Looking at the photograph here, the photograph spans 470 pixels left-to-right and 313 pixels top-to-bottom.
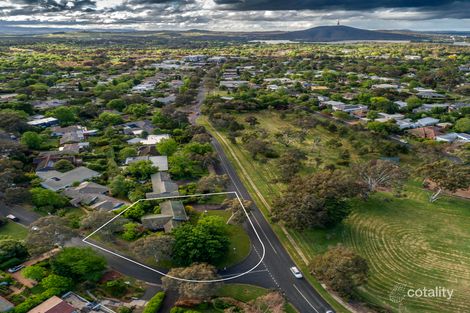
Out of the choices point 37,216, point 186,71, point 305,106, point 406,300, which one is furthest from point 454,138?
point 186,71

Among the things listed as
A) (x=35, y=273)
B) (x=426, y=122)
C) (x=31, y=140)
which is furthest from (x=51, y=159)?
(x=426, y=122)

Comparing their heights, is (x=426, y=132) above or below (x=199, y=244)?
below

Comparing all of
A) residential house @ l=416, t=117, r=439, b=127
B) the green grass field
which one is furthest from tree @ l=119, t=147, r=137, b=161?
residential house @ l=416, t=117, r=439, b=127

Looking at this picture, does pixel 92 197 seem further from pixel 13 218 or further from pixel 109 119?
pixel 109 119

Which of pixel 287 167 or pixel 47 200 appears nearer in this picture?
pixel 47 200

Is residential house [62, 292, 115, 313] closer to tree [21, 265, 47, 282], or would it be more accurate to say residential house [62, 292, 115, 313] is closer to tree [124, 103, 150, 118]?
tree [21, 265, 47, 282]

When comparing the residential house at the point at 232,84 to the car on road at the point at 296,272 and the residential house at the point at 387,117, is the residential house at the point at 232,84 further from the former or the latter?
the car on road at the point at 296,272

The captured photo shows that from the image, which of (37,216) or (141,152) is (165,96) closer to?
(141,152)
